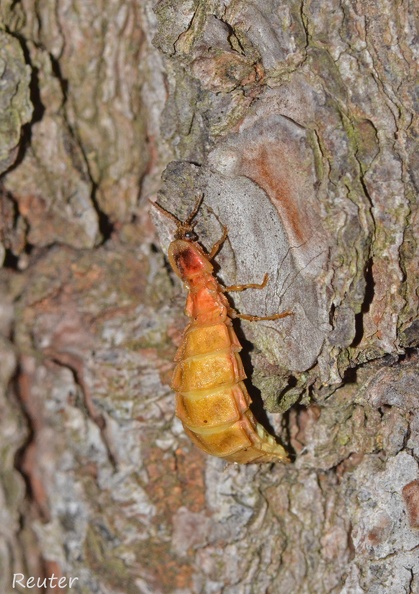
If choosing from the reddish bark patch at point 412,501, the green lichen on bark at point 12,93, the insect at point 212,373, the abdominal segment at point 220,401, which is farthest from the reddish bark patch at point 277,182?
the green lichen on bark at point 12,93

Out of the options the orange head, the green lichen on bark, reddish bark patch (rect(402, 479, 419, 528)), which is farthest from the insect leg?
the green lichen on bark

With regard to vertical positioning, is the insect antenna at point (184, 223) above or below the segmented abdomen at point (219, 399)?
above

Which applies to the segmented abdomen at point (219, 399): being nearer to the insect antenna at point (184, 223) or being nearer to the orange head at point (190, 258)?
the orange head at point (190, 258)

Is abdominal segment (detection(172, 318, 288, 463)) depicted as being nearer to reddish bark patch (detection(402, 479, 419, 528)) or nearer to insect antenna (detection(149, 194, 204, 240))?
insect antenna (detection(149, 194, 204, 240))

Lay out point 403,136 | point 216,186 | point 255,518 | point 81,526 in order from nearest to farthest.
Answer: point 403,136, point 216,186, point 255,518, point 81,526

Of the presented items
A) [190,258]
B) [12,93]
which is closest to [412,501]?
[190,258]

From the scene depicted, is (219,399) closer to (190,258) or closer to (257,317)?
(257,317)

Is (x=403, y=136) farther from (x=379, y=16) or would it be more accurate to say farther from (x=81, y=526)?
(x=81, y=526)

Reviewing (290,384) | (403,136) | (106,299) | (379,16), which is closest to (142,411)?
(106,299)
